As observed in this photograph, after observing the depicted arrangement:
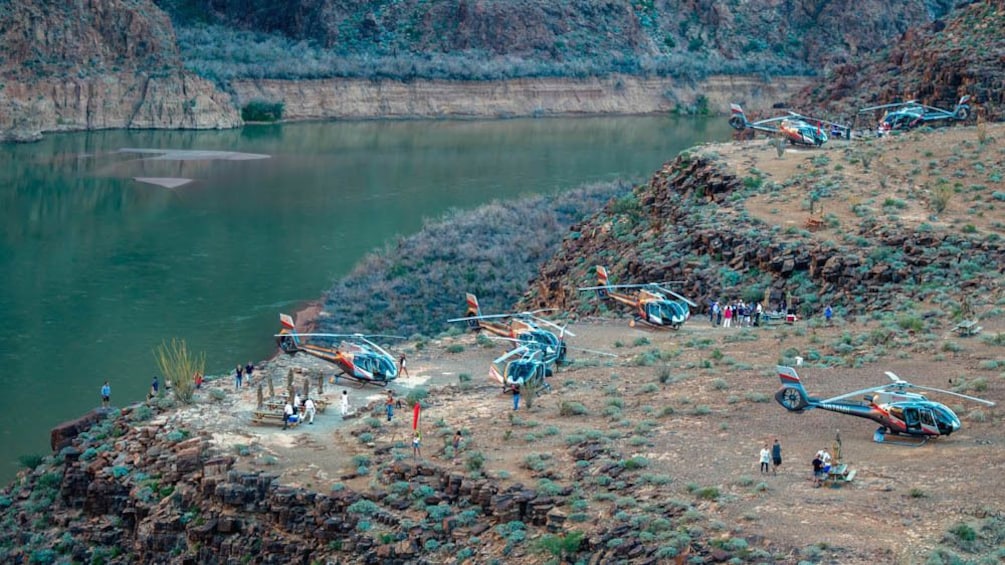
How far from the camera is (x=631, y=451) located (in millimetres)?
29938

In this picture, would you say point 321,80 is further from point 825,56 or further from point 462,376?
point 462,376

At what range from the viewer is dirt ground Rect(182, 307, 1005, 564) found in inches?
992

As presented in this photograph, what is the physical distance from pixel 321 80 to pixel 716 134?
3569cm

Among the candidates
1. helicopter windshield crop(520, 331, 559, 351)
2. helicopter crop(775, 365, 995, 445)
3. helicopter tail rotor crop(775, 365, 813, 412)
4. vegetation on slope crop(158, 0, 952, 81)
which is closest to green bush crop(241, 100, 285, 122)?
vegetation on slope crop(158, 0, 952, 81)

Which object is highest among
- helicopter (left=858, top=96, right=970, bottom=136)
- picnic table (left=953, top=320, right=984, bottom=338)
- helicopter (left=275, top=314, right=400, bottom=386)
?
helicopter (left=858, top=96, right=970, bottom=136)

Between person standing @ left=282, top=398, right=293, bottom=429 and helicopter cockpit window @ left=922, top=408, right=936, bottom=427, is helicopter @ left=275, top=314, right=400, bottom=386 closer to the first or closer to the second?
person standing @ left=282, top=398, right=293, bottom=429

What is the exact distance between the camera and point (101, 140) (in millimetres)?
114750

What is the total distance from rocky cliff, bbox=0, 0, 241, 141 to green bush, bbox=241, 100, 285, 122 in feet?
6.64

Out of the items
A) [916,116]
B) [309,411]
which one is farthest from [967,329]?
[916,116]

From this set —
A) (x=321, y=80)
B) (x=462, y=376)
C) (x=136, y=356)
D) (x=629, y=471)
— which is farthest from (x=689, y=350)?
(x=321, y=80)

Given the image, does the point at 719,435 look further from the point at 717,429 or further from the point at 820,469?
the point at 820,469

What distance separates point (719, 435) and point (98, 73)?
327ft

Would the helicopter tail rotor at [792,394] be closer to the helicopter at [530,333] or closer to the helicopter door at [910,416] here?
the helicopter door at [910,416]

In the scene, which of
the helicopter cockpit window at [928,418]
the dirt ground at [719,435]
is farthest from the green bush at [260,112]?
the helicopter cockpit window at [928,418]
